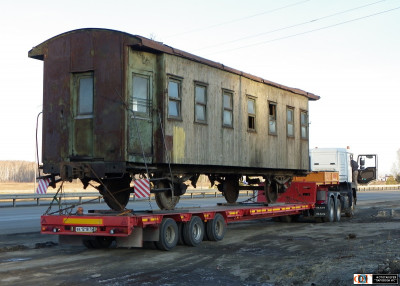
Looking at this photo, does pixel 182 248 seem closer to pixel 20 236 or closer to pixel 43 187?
pixel 43 187

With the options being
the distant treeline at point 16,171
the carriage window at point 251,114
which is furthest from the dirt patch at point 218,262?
the distant treeline at point 16,171

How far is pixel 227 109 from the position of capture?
1479cm

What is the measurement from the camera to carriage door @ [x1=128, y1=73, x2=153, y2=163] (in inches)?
457

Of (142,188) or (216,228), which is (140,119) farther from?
(216,228)

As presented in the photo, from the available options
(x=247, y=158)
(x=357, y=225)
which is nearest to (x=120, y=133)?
(x=247, y=158)

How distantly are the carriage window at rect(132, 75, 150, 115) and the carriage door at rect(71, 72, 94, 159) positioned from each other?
0.99 metres

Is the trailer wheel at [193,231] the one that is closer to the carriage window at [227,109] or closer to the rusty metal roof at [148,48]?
the carriage window at [227,109]

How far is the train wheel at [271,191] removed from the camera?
1856 cm

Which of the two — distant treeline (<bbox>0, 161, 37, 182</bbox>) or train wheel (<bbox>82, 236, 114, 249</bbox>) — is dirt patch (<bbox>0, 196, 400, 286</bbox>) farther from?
distant treeline (<bbox>0, 161, 37, 182</bbox>)

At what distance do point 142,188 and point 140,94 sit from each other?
2.16 metres

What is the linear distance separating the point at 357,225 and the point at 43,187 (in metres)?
11.4

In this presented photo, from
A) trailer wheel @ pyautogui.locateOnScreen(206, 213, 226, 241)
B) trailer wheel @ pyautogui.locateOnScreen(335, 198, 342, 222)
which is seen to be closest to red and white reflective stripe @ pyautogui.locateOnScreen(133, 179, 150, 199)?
trailer wheel @ pyautogui.locateOnScreen(206, 213, 226, 241)

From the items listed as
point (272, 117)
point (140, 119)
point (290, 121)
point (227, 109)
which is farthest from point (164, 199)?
point (290, 121)

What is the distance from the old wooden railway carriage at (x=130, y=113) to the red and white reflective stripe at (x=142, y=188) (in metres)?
0.24
